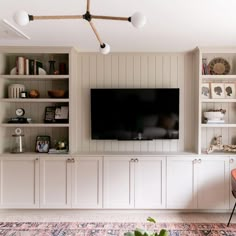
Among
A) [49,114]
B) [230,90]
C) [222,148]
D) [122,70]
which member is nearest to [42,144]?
[49,114]

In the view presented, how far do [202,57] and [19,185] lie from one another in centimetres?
320

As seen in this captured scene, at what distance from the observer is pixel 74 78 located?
160 inches

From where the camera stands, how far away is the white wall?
13.8 feet

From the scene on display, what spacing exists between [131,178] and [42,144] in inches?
54.1

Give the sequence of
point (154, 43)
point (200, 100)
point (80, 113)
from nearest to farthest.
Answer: point (154, 43) < point (200, 100) < point (80, 113)

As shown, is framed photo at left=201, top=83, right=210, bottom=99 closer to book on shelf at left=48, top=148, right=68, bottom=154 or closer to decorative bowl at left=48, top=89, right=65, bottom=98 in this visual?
decorative bowl at left=48, top=89, right=65, bottom=98

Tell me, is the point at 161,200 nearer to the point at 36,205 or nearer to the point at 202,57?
the point at 36,205

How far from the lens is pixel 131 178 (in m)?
3.90

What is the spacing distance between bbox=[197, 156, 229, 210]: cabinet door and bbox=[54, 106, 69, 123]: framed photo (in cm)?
199

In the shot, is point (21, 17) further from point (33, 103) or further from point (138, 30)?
point (33, 103)

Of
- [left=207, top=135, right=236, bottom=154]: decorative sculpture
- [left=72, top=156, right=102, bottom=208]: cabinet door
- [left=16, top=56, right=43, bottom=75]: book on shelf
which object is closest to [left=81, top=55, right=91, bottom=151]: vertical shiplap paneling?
[left=72, top=156, right=102, bottom=208]: cabinet door

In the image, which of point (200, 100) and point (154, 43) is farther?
point (200, 100)

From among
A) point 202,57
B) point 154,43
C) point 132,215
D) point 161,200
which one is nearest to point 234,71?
point 202,57

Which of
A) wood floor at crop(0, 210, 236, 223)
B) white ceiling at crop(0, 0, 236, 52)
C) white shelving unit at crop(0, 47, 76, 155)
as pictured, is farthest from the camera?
white shelving unit at crop(0, 47, 76, 155)
